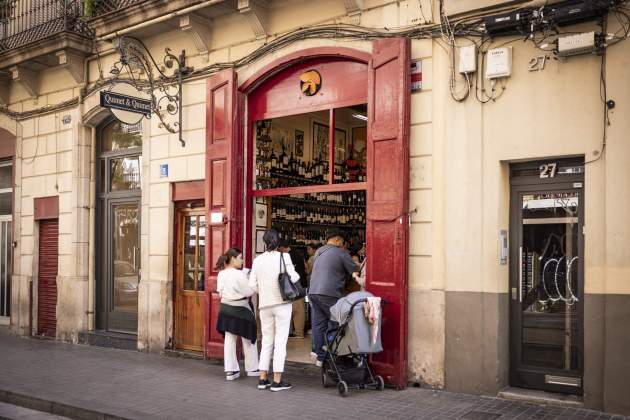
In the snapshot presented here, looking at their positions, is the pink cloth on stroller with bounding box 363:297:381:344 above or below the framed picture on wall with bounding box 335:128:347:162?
below

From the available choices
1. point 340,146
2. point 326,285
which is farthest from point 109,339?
point 340,146

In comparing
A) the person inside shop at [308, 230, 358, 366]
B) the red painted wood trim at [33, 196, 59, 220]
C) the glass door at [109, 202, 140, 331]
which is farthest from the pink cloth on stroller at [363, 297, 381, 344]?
the red painted wood trim at [33, 196, 59, 220]

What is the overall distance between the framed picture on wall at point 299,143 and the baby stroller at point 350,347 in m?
4.39

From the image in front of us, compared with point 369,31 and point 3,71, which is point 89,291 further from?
point 369,31

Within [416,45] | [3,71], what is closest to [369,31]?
[416,45]

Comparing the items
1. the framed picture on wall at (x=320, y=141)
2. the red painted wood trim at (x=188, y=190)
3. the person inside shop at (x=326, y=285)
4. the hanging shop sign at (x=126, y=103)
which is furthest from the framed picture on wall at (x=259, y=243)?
the hanging shop sign at (x=126, y=103)

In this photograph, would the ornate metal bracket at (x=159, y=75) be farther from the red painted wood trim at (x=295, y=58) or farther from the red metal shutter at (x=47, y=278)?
the red metal shutter at (x=47, y=278)

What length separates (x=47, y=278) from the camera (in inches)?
562

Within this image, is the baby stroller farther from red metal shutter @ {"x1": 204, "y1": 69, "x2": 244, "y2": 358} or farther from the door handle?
red metal shutter @ {"x1": 204, "y1": 69, "x2": 244, "y2": 358}

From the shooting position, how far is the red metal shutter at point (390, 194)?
28.2 feet

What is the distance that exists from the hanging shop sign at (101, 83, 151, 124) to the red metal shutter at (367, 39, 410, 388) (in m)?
4.23

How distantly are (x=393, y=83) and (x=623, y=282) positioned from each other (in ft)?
11.9

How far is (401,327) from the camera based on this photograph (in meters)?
8.55

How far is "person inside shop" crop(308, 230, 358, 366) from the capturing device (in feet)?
30.1
